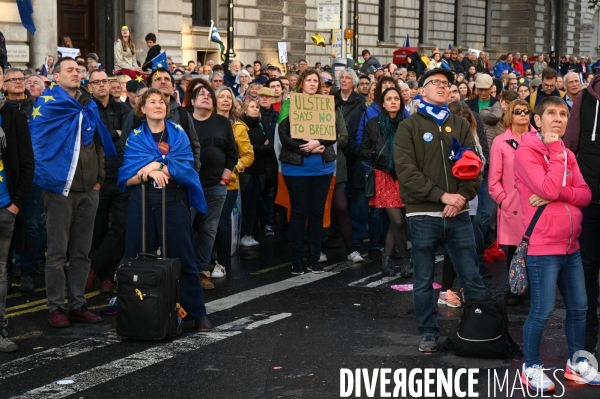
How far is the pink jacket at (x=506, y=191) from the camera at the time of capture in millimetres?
9547

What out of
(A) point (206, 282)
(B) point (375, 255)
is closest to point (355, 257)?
(B) point (375, 255)

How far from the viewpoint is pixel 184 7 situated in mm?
30438

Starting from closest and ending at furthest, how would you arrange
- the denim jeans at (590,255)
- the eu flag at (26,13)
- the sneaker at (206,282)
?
the denim jeans at (590,255)
the sneaker at (206,282)
the eu flag at (26,13)

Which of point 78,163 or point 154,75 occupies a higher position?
point 154,75

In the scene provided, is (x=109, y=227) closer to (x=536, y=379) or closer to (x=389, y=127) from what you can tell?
(x=389, y=127)

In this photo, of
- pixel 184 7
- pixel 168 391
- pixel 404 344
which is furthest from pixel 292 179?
pixel 184 7

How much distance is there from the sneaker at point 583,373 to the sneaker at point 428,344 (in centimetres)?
106

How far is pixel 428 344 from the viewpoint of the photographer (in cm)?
774

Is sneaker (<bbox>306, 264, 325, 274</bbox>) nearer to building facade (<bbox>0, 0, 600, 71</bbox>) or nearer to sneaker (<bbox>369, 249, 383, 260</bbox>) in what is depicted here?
sneaker (<bbox>369, 249, 383, 260</bbox>)

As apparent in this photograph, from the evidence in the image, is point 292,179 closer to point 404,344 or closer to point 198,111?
point 198,111

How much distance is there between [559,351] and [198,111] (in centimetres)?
423

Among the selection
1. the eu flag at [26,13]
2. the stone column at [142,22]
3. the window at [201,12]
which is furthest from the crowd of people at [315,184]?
the window at [201,12]

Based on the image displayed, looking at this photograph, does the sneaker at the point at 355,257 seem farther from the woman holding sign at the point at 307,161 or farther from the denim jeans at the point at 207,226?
the denim jeans at the point at 207,226

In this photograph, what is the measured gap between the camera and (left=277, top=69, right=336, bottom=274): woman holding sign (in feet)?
36.2
